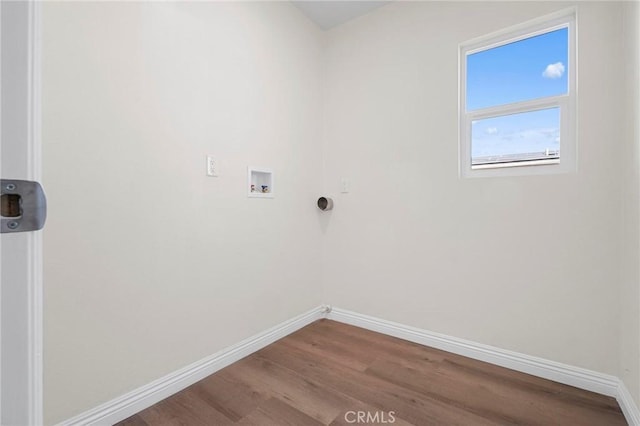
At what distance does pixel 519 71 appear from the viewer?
6.59 ft

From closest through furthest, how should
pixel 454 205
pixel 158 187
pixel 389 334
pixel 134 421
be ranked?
pixel 134 421
pixel 158 187
pixel 454 205
pixel 389 334

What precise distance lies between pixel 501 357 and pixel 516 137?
1508 millimetres

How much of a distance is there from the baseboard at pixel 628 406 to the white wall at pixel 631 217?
4 cm

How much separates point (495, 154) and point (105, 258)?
97.6 inches

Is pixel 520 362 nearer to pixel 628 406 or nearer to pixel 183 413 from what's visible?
pixel 628 406

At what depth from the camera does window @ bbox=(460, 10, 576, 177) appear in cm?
184

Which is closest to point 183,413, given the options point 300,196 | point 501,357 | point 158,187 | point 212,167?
point 158,187

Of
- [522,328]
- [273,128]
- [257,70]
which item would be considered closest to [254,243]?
[273,128]

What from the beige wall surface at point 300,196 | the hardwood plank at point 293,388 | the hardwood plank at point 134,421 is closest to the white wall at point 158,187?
the beige wall surface at point 300,196

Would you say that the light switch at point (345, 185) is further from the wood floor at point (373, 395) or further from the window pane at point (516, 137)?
the wood floor at point (373, 395)

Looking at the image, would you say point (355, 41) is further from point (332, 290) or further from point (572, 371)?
point (572, 371)

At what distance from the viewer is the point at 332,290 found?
2.80 m

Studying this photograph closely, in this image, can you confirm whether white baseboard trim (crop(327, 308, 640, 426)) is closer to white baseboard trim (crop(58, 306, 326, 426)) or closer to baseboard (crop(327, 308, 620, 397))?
baseboard (crop(327, 308, 620, 397))

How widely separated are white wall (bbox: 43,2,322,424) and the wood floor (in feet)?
0.95
